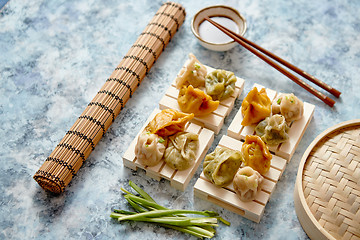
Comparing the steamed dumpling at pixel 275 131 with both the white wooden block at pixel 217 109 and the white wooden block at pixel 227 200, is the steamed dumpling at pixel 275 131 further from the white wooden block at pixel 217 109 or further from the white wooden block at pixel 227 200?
the white wooden block at pixel 227 200

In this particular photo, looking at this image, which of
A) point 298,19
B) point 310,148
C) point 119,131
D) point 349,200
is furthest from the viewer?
point 298,19

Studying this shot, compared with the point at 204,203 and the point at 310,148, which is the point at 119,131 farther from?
the point at 310,148

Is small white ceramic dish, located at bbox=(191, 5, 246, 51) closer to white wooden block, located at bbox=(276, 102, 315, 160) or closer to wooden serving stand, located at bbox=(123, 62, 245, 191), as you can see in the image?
wooden serving stand, located at bbox=(123, 62, 245, 191)

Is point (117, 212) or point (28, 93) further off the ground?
point (28, 93)

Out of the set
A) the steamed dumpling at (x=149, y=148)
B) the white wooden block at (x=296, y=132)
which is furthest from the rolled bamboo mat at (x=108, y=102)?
the white wooden block at (x=296, y=132)

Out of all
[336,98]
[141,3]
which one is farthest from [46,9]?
[336,98]

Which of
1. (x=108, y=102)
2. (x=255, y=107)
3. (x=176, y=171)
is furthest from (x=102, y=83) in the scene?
(x=255, y=107)

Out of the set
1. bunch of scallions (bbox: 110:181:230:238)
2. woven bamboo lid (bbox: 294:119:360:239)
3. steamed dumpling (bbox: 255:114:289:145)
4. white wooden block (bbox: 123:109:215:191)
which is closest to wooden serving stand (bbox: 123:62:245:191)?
white wooden block (bbox: 123:109:215:191)
